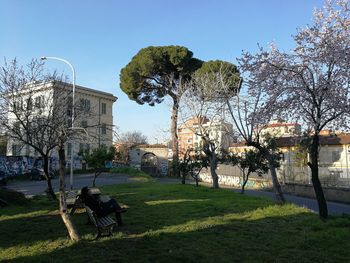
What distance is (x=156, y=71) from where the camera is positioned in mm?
43406

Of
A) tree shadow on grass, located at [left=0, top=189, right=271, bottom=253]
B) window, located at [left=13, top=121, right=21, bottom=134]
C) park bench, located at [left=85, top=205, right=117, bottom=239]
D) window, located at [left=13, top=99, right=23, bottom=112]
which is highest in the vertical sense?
window, located at [left=13, top=99, right=23, bottom=112]

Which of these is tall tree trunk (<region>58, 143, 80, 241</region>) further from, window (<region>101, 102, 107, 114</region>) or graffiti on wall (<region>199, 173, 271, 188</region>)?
window (<region>101, 102, 107, 114</region>)

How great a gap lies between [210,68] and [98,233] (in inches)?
1092

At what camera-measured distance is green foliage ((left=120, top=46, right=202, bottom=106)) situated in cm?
4212

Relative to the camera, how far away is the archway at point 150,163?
57.6m

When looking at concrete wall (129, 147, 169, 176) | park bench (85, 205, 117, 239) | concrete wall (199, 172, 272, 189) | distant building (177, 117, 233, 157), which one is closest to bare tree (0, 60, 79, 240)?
park bench (85, 205, 117, 239)

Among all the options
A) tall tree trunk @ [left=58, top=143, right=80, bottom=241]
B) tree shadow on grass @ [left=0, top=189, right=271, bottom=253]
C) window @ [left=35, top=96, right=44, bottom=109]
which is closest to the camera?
tall tree trunk @ [left=58, top=143, right=80, bottom=241]

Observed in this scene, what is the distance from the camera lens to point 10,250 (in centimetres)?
742

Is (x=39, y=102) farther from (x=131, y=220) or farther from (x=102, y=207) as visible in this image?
(x=102, y=207)

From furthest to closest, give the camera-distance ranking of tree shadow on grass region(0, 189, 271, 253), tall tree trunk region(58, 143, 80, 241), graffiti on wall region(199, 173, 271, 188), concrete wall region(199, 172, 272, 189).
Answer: graffiti on wall region(199, 173, 271, 188)
concrete wall region(199, 172, 272, 189)
tree shadow on grass region(0, 189, 271, 253)
tall tree trunk region(58, 143, 80, 241)

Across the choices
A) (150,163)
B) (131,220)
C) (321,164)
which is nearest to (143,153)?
(150,163)

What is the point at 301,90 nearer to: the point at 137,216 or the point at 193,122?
the point at 137,216

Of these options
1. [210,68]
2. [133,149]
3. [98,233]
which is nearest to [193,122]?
[210,68]

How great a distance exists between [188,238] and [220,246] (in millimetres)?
913
